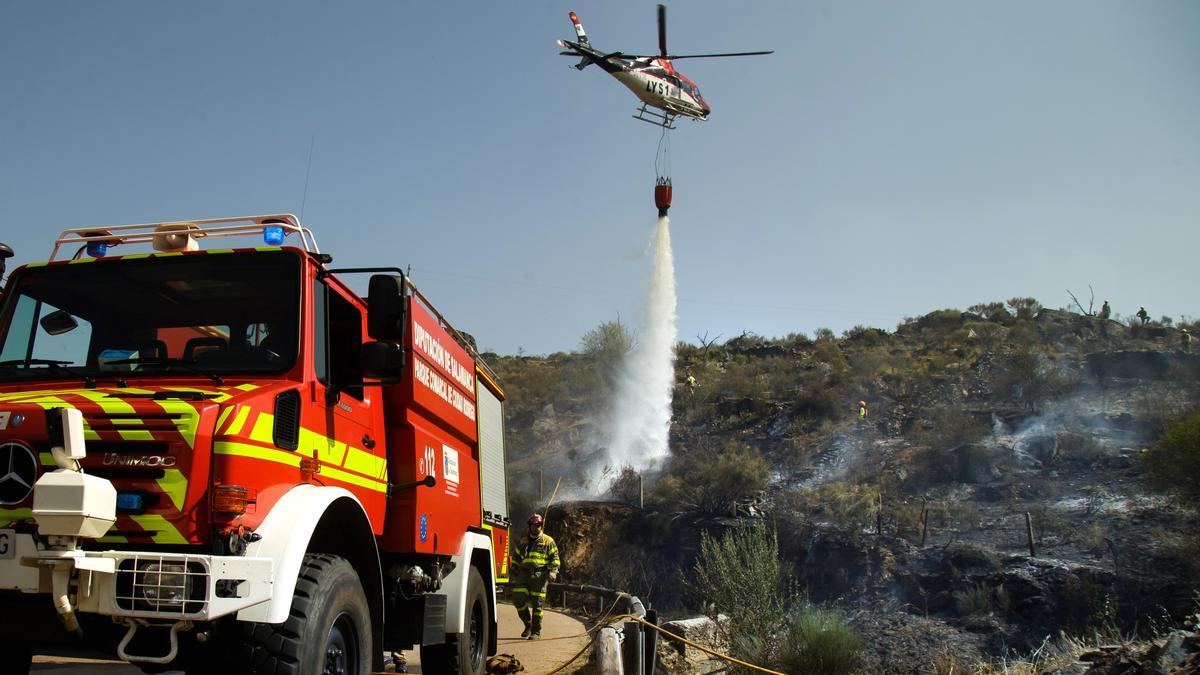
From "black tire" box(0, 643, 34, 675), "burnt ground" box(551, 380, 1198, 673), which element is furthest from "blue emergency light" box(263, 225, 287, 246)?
"burnt ground" box(551, 380, 1198, 673)

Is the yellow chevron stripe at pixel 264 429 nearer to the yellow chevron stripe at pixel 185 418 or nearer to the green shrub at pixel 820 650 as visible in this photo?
the yellow chevron stripe at pixel 185 418

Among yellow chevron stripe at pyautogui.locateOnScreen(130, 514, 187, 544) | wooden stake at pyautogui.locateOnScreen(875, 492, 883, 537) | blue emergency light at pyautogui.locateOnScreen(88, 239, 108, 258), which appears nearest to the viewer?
yellow chevron stripe at pyautogui.locateOnScreen(130, 514, 187, 544)

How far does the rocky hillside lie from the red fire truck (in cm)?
709

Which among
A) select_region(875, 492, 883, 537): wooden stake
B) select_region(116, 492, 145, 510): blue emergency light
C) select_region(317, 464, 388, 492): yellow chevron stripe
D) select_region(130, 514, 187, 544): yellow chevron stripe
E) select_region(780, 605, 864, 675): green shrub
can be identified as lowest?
select_region(780, 605, 864, 675): green shrub

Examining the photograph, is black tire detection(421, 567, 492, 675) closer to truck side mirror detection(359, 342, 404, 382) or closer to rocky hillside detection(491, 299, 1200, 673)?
truck side mirror detection(359, 342, 404, 382)

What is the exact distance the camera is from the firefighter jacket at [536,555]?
12820mm

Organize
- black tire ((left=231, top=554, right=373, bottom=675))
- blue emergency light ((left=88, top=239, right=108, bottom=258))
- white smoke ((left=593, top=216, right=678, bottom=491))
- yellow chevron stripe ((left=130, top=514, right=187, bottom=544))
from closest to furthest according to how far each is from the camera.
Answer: yellow chevron stripe ((left=130, top=514, right=187, bottom=544))
black tire ((left=231, top=554, right=373, bottom=675))
blue emergency light ((left=88, top=239, right=108, bottom=258))
white smoke ((left=593, top=216, right=678, bottom=491))

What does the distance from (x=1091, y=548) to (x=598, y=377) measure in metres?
30.5

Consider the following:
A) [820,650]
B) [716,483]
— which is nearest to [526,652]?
[820,650]

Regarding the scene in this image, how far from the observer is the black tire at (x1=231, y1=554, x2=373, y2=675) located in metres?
4.16

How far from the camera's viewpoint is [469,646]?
7582mm

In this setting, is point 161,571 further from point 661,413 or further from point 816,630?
point 661,413

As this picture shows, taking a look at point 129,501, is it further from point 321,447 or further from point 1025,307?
point 1025,307

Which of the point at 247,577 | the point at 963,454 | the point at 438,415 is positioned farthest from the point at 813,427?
the point at 247,577
